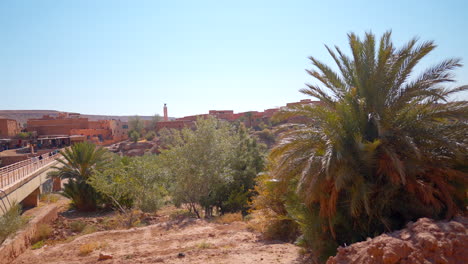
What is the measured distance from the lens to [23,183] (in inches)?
711

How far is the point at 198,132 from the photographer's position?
15.2 meters

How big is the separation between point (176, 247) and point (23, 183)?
13.5 m

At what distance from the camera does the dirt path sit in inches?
305

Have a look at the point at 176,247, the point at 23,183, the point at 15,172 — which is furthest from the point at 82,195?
the point at 176,247

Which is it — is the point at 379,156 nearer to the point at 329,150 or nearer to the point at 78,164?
the point at 329,150

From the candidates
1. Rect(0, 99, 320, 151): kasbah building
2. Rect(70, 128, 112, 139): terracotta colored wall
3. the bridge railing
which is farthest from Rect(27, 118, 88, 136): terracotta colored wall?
the bridge railing

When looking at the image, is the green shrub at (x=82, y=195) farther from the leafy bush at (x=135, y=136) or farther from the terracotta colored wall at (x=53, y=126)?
the leafy bush at (x=135, y=136)

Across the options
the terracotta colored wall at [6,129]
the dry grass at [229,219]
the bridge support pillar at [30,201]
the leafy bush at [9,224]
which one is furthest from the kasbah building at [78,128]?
the leafy bush at [9,224]

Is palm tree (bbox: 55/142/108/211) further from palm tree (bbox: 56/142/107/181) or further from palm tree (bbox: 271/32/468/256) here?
palm tree (bbox: 271/32/468/256)

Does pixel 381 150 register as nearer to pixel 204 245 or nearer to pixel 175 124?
pixel 204 245

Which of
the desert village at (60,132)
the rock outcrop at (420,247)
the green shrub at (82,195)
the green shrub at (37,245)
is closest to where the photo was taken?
the rock outcrop at (420,247)

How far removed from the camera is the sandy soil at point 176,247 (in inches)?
305

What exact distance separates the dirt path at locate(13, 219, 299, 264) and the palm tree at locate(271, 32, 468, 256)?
206 centimetres

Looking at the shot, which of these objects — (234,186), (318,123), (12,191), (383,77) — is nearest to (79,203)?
(12,191)
